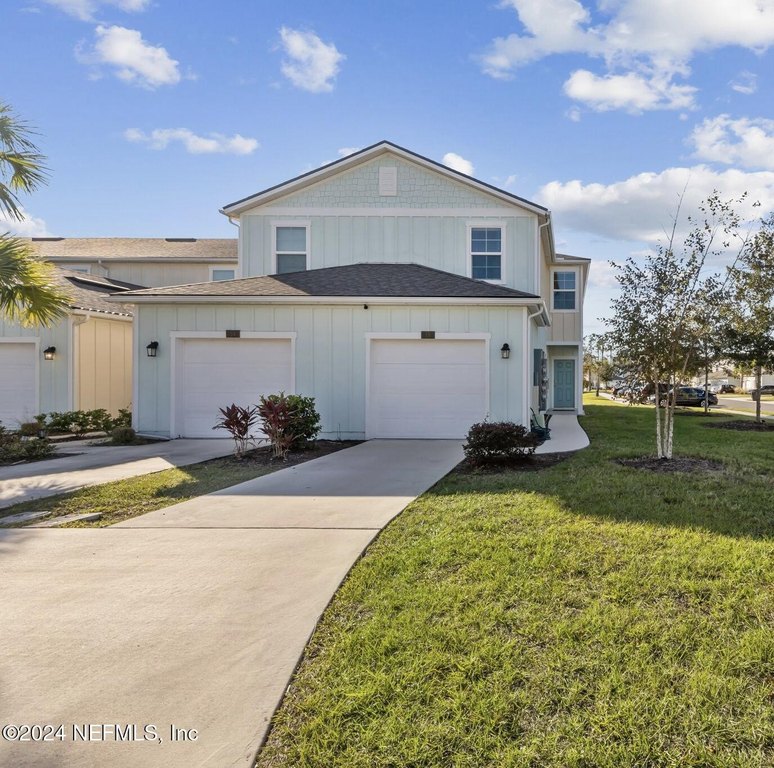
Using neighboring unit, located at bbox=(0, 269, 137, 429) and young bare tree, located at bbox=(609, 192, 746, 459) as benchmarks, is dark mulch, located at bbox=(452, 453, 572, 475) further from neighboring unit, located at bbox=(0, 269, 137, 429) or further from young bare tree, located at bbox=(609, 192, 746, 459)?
neighboring unit, located at bbox=(0, 269, 137, 429)

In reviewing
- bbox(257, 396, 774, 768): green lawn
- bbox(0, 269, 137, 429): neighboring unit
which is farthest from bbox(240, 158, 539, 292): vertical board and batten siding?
bbox(257, 396, 774, 768): green lawn

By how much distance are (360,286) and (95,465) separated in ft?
21.3

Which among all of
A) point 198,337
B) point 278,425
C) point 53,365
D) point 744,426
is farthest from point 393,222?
point 744,426

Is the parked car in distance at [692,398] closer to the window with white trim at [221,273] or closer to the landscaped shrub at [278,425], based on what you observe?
the window with white trim at [221,273]

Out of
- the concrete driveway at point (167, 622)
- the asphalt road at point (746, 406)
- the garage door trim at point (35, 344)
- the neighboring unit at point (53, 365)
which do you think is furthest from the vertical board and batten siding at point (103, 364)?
the asphalt road at point (746, 406)

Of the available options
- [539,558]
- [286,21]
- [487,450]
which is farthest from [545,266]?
[539,558]

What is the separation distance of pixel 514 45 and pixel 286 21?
490 centimetres

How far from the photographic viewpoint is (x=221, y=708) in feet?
8.50

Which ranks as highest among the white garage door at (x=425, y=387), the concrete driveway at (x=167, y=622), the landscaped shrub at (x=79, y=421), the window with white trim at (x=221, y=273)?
the window with white trim at (x=221, y=273)

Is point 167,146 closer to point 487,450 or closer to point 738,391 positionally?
point 487,450

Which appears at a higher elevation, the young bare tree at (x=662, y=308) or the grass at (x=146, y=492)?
the young bare tree at (x=662, y=308)

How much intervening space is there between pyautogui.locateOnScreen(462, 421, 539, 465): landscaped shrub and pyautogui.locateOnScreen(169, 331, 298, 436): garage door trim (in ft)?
17.3

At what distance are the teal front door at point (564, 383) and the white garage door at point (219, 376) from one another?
13736 mm

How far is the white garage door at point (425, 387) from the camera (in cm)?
1198
